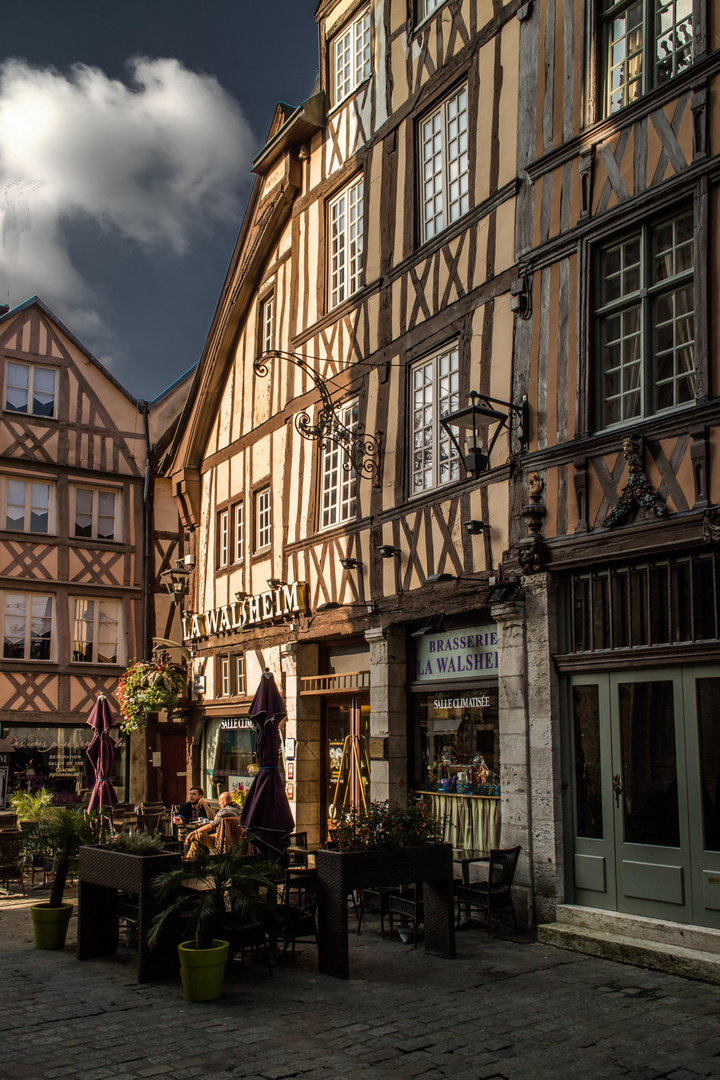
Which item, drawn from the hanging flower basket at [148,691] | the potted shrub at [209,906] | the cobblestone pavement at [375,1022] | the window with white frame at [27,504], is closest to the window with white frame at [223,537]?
the hanging flower basket at [148,691]

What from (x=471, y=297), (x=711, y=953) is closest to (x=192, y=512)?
(x=471, y=297)

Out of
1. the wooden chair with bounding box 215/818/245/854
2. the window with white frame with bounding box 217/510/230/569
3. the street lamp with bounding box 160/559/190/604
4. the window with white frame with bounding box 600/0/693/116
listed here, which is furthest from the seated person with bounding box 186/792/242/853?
the window with white frame with bounding box 600/0/693/116

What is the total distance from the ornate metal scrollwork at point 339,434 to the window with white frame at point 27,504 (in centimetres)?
874

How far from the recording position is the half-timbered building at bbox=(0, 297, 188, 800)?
730 inches

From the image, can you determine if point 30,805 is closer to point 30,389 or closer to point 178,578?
point 178,578

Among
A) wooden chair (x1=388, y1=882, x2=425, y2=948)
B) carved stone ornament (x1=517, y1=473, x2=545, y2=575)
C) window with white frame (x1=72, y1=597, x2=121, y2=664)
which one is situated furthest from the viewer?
window with white frame (x1=72, y1=597, x2=121, y2=664)

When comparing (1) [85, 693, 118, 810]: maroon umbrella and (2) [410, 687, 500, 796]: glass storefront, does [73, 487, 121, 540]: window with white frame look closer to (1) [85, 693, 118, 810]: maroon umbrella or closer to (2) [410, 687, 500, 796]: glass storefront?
(1) [85, 693, 118, 810]: maroon umbrella

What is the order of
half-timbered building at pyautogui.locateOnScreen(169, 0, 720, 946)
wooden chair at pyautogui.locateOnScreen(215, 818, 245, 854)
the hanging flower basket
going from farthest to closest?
the hanging flower basket, wooden chair at pyautogui.locateOnScreen(215, 818, 245, 854), half-timbered building at pyautogui.locateOnScreen(169, 0, 720, 946)

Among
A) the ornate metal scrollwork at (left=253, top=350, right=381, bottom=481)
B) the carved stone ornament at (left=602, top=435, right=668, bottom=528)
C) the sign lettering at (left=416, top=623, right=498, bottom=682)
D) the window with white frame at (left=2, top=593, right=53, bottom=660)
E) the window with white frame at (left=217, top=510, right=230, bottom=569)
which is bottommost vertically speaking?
the sign lettering at (left=416, top=623, right=498, bottom=682)

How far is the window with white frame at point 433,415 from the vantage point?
10.1 m

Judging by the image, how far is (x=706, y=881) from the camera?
22.2 feet

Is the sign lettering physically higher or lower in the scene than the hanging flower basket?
higher

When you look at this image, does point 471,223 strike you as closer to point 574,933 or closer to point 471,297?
point 471,297

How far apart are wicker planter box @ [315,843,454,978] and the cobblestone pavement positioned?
16 centimetres
